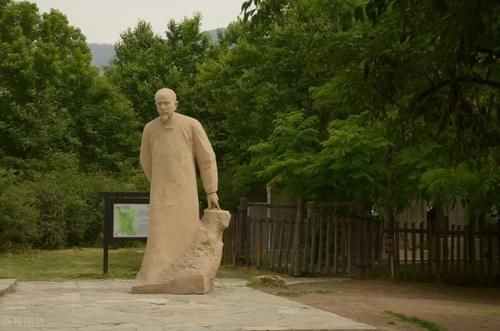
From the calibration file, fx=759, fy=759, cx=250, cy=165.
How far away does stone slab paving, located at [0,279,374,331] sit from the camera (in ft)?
25.0

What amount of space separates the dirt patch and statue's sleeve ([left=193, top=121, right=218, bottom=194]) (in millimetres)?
1928

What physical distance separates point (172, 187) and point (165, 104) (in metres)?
1.26

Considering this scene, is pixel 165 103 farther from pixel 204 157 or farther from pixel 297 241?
pixel 297 241

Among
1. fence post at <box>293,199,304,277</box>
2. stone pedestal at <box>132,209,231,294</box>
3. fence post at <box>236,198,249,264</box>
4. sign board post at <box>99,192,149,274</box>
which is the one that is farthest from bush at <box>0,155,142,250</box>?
stone pedestal at <box>132,209,231,294</box>

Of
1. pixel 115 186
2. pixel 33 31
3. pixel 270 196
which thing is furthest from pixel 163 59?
pixel 270 196

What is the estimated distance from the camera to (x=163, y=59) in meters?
33.2

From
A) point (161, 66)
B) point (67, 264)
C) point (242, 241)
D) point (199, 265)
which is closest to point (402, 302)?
point (199, 265)

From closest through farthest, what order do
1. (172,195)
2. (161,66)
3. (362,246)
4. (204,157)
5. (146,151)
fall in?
1. (172,195)
2. (204,157)
3. (146,151)
4. (362,246)
5. (161,66)

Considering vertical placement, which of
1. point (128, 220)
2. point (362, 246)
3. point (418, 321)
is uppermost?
point (128, 220)

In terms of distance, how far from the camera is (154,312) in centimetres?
866

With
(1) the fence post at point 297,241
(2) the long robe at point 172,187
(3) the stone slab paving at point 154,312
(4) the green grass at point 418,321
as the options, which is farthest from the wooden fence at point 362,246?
(4) the green grass at point 418,321

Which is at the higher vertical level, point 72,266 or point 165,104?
point 165,104

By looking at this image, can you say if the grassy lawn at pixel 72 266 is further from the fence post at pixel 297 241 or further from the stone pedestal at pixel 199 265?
the stone pedestal at pixel 199 265

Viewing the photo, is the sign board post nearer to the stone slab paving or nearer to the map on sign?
the map on sign
